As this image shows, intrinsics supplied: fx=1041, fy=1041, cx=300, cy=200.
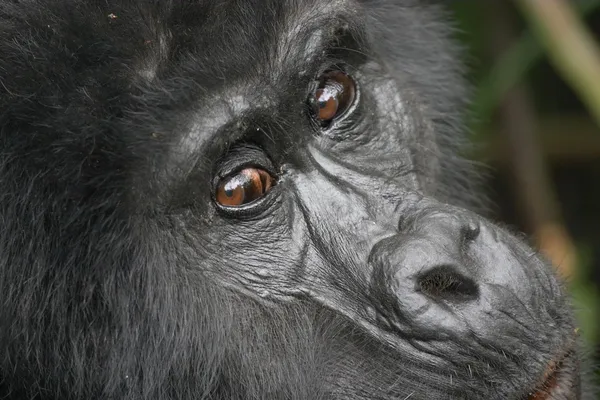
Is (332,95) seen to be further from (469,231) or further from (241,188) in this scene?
(469,231)

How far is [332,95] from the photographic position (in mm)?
3053

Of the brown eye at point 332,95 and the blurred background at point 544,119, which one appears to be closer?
the brown eye at point 332,95

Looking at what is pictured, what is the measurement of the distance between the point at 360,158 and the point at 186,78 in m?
0.58

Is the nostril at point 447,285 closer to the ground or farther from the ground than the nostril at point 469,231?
closer to the ground

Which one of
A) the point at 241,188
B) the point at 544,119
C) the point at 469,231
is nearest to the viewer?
the point at 469,231

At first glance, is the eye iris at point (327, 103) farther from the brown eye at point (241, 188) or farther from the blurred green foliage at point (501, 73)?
the blurred green foliage at point (501, 73)

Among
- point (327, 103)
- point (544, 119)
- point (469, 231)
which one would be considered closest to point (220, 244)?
point (327, 103)

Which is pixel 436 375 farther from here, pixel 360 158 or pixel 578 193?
pixel 578 193

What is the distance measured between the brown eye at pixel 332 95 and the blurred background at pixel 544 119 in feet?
4.15

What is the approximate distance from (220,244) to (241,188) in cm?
16

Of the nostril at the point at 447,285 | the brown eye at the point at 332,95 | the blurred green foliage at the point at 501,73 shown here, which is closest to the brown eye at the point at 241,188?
the brown eye at the point at 332,95

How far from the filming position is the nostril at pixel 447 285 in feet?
8.53

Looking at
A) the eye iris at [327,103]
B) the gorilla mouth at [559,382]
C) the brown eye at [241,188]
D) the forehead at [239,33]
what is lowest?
the gorilla mouth at [559,382]

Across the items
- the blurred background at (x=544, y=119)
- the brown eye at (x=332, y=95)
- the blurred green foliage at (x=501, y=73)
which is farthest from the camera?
the blurred green foliage at (x=501, y=73)
